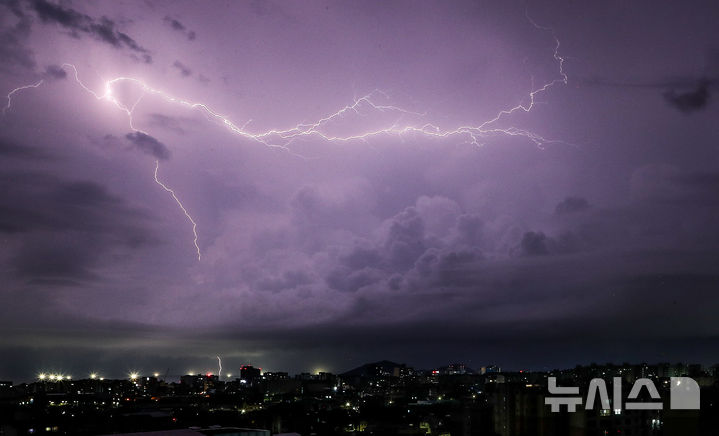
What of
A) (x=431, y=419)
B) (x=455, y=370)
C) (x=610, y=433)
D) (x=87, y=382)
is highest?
(x=610, y=433)

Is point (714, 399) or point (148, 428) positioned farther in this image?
point (714, 399)

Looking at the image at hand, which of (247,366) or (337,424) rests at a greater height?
(337,424)

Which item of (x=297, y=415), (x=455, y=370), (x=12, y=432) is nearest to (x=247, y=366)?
(x=455, y=370)

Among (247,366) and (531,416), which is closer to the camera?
(531,416)

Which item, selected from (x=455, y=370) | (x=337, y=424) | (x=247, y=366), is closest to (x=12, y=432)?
(x=337, y=424)

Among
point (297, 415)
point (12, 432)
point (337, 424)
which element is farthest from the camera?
point (297, 415)

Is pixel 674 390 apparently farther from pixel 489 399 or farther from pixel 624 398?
pixel 489 399

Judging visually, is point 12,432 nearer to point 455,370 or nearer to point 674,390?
point 674,390

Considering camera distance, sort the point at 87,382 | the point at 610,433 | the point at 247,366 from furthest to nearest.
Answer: the point at 247,366 → the point at 87,382 → the point at 610,433

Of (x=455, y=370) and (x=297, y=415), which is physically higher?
(x=297, y=415)
